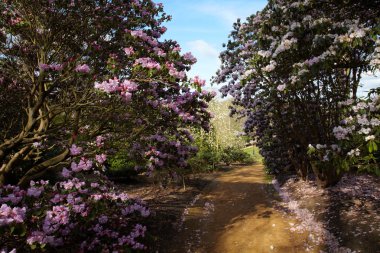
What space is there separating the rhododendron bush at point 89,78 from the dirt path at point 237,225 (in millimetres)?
2344

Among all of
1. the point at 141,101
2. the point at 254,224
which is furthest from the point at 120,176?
the point at 141,101

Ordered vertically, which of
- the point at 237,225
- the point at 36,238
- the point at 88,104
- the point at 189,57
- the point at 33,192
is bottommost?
the point at 237,225

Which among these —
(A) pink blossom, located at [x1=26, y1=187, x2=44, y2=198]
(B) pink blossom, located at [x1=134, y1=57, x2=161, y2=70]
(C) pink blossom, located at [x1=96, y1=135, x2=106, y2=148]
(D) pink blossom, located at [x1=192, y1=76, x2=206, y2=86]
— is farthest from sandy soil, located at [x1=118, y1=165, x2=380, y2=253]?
(B) pink blossom, located at [x1=134, y1=57, x2=161, y2=70]

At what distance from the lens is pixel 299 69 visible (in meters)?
5.96

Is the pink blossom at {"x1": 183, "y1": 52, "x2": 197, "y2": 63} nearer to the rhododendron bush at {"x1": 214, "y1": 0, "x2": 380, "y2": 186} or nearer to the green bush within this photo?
the rhododendron bush at {"x1": 214, "y1": 0, "x2": 380, "y2": 186}

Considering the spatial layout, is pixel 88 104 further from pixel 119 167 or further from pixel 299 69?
pixel 119 167

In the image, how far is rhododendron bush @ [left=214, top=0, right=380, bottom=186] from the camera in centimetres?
604

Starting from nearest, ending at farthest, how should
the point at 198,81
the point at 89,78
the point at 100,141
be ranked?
the point at 198,81
the point at 89,78
the point at 100,141

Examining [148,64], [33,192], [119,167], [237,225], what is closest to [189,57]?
[148,64]

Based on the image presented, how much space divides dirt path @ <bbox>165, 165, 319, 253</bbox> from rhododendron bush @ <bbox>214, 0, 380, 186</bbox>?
2.22m

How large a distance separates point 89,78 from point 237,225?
5800 millimetres

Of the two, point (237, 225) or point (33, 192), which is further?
point (237, 225)

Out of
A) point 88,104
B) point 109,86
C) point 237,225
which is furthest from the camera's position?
point 237,225

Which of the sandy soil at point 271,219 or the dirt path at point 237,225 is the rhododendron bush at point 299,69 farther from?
the dirt path at point 237,225
